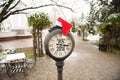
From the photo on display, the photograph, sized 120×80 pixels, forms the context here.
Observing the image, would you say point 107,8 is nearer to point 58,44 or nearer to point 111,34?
point 111,34

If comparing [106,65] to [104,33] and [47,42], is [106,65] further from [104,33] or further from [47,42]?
[47,42]

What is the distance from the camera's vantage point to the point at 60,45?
2.79 meters

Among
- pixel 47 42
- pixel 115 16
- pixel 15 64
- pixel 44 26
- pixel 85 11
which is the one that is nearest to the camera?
pixel 47 42

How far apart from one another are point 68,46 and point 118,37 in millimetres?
8717

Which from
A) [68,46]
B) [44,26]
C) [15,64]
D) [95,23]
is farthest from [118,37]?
[68,46]

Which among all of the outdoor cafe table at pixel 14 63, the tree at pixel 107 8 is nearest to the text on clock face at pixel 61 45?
the outdoor cafe table at pixel 14 63

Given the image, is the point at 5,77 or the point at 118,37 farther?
the point at 118,37

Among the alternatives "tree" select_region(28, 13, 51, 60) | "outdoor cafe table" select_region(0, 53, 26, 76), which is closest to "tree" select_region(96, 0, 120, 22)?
"tree" select_region(28, 13, 51, 60)

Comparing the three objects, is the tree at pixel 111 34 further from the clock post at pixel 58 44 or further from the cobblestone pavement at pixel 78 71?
the clock post at pixel 58 44

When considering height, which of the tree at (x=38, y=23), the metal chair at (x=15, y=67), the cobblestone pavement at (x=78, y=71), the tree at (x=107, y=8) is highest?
the tree at (x=107, y=8)

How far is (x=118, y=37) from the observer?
10.7m

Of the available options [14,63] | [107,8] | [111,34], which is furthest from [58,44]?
[107,8]

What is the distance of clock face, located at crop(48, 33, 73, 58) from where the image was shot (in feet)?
8.88

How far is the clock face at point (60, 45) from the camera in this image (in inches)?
107
